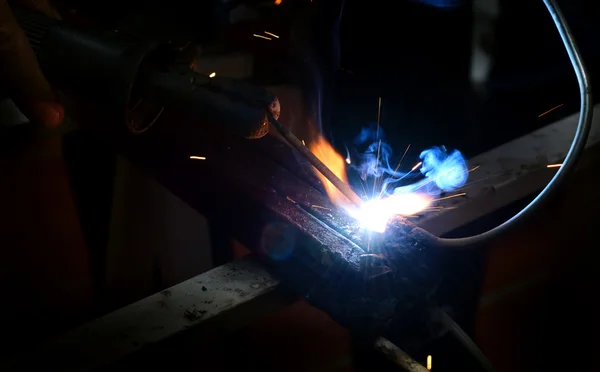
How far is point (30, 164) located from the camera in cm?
219

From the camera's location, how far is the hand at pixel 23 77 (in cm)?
168

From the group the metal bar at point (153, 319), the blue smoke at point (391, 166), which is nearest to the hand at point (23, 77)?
the metal bar at point (153, 319)

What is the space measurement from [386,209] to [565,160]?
598 millimetres

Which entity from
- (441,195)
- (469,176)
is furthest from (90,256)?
(469,176)

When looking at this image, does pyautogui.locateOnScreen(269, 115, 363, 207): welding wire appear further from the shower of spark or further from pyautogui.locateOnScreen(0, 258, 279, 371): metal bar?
pyautogui.locateOnScreen(0, 258, 279, 371): metal bar

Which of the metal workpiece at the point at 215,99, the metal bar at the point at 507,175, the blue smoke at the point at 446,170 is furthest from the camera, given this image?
the blue smoke at the point at 446,170

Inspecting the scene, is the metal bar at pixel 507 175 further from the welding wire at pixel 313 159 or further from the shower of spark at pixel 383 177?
the welding wire at pixel 313 159

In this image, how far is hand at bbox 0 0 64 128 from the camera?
168 centimetres

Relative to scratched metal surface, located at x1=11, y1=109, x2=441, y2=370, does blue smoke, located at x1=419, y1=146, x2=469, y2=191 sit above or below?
above

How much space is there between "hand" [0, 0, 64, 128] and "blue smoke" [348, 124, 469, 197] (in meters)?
1.48

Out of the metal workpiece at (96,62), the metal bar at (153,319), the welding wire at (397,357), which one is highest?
the metal workpiece at (96,62)

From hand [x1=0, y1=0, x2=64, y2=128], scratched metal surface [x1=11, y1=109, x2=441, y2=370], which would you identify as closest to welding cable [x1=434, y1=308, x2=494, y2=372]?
scratched metal surface [x1=11, y1=109, x2=441, y2=370]

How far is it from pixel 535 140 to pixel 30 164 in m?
2.39

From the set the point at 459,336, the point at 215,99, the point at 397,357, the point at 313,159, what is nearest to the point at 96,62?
the point at 215,99
